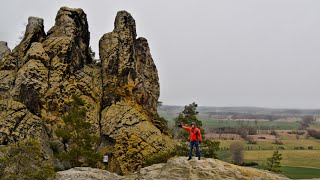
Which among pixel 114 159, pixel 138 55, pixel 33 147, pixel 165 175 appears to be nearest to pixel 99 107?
pixel 114 159

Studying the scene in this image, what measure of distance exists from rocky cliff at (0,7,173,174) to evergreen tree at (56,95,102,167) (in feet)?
8.49

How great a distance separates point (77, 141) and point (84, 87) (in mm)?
12841

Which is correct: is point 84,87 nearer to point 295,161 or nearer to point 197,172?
point 197,172

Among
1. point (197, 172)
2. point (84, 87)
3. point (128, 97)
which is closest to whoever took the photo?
point (197, 172)

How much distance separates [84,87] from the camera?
54.1 meters

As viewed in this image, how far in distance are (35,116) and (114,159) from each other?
42.4ft

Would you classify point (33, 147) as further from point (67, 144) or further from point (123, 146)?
point (123, 146)

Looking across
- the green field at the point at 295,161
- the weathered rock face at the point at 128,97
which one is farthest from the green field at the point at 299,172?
the weathered rock face at the point at 128,97

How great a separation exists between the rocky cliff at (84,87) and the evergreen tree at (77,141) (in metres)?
2.59

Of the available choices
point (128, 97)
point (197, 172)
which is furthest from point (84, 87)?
point (197, 172)

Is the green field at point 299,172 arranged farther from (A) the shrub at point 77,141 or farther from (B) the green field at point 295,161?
(A) the shrub at point 77,141

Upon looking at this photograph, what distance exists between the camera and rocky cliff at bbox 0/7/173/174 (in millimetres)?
47875

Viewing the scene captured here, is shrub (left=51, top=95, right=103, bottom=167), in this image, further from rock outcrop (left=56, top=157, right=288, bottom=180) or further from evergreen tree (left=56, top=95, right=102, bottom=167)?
rock outcrop (left=56, top=157, right=288, bottom=180)

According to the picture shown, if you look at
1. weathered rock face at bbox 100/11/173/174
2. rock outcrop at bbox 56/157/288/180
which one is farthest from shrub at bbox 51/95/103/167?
rock outcrop at bbox 56/157/288/180
